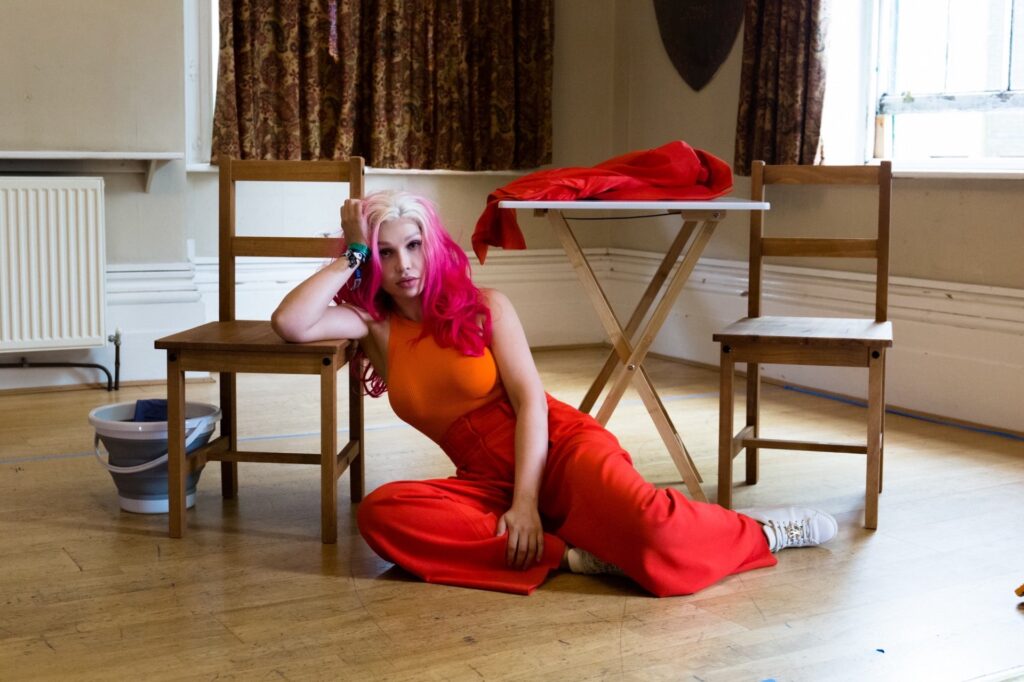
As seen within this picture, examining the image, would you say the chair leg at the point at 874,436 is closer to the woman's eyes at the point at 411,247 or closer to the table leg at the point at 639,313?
the table leg at the point at 639,313

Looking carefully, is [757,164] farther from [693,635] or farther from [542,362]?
[542,362]

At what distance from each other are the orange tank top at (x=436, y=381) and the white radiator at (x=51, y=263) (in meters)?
2.29

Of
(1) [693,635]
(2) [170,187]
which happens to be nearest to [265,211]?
(2) [170,187]

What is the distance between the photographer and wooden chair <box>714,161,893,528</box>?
9.23 feet

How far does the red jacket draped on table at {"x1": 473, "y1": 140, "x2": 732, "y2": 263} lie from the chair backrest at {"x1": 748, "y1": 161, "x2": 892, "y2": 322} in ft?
0.64

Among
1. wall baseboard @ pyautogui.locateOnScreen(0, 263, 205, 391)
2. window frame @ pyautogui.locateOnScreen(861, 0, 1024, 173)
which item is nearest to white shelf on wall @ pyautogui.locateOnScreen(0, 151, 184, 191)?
wall baseboard @ pyautogui.locateOnScreen(0, 263, 205, 391)

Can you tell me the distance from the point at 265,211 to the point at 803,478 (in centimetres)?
274

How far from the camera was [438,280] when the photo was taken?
2514 millimetres

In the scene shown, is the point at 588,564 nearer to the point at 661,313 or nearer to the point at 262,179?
the point at 661,313

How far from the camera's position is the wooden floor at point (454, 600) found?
79.8 inches

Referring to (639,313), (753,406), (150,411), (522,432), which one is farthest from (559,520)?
(150,411)

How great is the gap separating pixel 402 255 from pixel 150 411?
94 centimetres

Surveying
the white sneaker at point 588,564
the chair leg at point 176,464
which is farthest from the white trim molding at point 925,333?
the chair leg at point 176,464

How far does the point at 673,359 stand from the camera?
5426 mm
